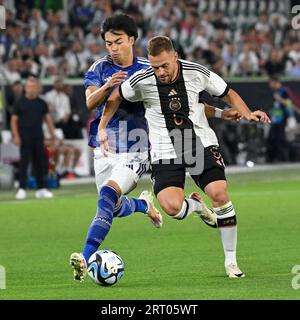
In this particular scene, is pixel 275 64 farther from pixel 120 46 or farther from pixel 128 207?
pixel 120 46

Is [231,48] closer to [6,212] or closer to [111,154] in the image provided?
[6,212]

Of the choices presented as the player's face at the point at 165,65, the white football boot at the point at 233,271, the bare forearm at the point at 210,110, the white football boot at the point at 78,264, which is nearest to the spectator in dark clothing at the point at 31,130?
the bare forearm at the point at 210,110

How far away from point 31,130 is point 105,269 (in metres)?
13.0

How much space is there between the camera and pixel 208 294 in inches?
401

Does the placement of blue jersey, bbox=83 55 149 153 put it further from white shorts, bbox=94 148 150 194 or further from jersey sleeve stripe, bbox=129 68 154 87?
jersey sleeve stripe, bbox=129 68 154 87

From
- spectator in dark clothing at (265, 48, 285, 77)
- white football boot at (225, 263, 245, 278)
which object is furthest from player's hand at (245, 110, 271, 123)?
spectator in dark clothing at (265, 48, 285, 77)

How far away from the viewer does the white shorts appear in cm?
1250

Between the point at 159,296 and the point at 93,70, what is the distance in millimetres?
3628

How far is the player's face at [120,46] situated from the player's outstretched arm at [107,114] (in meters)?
0.65

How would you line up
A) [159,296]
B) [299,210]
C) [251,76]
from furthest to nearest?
[251,76] < [299,210] < [159,296]

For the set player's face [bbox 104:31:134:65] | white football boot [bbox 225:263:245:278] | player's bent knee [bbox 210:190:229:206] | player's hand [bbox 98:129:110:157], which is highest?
player's face [bbox 104:31:134:65]

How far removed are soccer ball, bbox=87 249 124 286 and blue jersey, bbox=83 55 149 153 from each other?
2.19 m

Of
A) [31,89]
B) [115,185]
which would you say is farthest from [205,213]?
[31,89]
